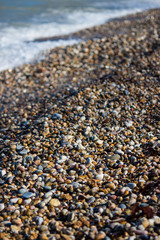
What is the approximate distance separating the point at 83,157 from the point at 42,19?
13.2 m

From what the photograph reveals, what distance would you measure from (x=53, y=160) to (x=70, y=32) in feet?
31.6

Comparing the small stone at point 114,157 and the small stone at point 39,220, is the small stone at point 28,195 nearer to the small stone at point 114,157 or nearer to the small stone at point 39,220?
the small stone at point 39,220

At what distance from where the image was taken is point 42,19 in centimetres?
1477

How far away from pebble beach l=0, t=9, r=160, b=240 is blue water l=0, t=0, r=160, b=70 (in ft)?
7.24

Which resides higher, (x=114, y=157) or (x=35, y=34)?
(x=35, y=34)

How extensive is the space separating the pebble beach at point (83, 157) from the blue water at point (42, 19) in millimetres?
2206

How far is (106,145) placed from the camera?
3988mm

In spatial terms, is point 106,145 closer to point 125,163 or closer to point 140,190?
point 125,163

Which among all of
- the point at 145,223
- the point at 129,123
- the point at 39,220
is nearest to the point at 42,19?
the point at 129,123

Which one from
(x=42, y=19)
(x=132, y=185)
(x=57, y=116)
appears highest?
(x=42, y=19)

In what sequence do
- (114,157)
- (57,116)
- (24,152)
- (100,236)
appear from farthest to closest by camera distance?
(57,116)
(24,152)
(114,157)
(100,236)

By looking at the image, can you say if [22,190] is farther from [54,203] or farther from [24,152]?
[24,152]

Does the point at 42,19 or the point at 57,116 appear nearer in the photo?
the point at 57,116

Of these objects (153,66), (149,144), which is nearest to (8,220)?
(149,144)
